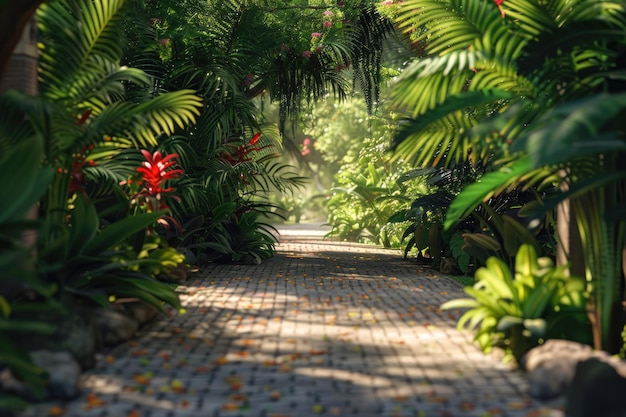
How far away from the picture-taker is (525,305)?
539 centimetres

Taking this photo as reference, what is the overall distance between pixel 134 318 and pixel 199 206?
5.13 m

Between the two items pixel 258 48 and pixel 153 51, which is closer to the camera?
pixel 153 51

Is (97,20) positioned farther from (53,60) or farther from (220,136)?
(220,136)

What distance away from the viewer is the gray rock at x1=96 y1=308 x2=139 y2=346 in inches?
225

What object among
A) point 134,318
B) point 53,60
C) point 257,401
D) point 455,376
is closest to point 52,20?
point 53,60

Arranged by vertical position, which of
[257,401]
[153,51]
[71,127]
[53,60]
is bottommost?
[257,401]

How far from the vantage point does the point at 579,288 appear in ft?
17.8

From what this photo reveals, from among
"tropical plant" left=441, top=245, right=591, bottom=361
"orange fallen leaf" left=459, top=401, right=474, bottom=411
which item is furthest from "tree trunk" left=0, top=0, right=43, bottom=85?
"orange fallen leaf" left=459, top=401, right=474, bottom=411

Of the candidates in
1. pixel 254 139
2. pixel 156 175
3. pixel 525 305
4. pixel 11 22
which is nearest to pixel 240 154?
pixel 254 139

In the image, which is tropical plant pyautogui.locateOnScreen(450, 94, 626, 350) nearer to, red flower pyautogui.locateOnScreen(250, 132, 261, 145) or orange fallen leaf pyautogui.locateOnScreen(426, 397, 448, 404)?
orange fallen leaf pyautogui.locateOnScreen(426, 397, 448, 404)

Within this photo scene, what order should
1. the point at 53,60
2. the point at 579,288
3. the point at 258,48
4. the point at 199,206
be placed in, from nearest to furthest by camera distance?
the point at 579,288
the point at 53,60
the point at 199,206
the point at 258,48

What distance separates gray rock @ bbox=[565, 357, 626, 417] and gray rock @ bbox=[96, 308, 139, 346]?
3.09m

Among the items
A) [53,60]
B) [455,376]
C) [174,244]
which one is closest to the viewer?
[455,376]

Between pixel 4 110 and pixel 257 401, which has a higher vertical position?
pixel 4 110
